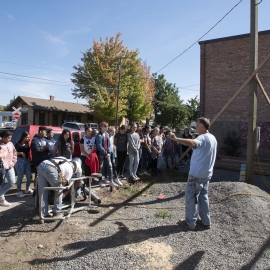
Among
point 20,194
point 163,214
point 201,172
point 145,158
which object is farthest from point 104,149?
point 201,172

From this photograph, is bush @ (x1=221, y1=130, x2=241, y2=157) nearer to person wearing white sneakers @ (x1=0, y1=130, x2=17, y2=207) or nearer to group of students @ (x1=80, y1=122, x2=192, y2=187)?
group of students @ (x1=80, y1=122, x2=192, y2=187)

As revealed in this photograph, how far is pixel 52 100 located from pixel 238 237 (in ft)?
127

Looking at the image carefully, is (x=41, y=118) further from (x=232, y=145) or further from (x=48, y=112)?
(x=232, y=145)

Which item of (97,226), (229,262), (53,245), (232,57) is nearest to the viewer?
(229,262)

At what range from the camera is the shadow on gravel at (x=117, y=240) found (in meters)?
3.99

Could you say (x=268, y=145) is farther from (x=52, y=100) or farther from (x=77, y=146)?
(x=52, y=100)

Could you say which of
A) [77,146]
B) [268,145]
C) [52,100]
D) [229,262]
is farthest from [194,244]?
[52,100]

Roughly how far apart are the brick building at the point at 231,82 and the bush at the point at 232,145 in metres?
0.28

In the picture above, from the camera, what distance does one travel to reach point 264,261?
3.84 metres

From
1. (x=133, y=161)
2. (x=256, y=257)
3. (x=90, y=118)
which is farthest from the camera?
(x=90, y=118)

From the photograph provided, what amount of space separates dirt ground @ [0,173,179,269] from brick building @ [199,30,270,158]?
11592mm

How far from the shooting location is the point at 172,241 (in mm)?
4402

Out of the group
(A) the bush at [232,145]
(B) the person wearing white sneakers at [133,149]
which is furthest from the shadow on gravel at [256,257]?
(A) the bush at [232,145]

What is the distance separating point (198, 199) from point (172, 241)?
2.95 feet
